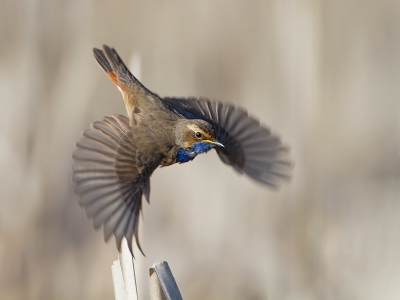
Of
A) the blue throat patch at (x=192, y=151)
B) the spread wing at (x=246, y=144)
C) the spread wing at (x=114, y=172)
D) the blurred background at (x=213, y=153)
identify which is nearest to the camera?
the spread wing at (x=114, y=172)

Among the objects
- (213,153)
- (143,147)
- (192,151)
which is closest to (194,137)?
(192,151)

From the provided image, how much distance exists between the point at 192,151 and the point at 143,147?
16.6 inches

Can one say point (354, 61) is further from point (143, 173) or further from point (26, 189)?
point (26, 189)

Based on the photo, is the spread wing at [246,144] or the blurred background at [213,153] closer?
the spread wing at [246,144]

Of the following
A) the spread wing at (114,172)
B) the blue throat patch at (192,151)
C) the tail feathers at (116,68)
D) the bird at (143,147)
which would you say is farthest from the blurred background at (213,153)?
the spread wing at (114,172)

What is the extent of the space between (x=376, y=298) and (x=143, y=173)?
8.59 ft

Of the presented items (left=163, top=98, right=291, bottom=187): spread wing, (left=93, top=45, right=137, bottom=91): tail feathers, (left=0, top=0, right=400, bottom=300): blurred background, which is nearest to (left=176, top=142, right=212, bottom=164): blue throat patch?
(left=163, top=98, right=291, bottom=187): spread wing

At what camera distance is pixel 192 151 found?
13.1 feet

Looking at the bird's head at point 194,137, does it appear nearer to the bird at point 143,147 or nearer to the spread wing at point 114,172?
the bird at point 143,147

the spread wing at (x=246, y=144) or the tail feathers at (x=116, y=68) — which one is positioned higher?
the tail feathers at (x=116, y=68)

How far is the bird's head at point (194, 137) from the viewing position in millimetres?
3836

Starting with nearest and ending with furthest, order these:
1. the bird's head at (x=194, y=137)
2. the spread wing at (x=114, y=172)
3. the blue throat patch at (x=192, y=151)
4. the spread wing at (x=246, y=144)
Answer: the spread wing at (x=114, y=172), the bird's head at (x=194, y=137), the blue throat patch at (x=192, y=151), the spread wing at (x=246, y=144)

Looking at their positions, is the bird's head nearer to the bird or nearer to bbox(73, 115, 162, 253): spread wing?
the bird

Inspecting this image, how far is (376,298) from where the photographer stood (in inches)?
204
